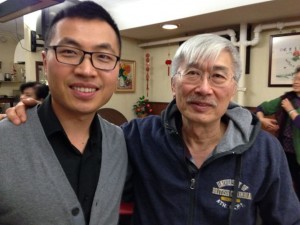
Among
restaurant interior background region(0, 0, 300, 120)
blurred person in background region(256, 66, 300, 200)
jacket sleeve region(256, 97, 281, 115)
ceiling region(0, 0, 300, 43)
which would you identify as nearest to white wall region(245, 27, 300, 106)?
restaurant interior background region(0, 0, 300, 120)

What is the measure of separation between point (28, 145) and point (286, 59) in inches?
140

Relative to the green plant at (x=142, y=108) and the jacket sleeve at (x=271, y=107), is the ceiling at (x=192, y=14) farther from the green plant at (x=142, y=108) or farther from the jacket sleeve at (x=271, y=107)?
the green plant at (x=142, y=108)

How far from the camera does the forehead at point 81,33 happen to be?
0.94 meters

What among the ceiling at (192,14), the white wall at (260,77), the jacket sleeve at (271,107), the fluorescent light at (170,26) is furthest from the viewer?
the fluorescent light at (170,26)

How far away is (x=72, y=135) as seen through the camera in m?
1.03

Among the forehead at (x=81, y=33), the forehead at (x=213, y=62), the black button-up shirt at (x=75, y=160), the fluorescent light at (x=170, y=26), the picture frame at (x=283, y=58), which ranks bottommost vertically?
the black button-up shirt at (x=75, y=160)

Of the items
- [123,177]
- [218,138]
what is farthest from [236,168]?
[123,177]

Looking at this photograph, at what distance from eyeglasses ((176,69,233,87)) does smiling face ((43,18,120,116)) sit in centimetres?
33

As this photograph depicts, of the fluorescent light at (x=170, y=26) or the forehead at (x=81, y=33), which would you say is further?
the fluorescent light at (x=170, y=26)

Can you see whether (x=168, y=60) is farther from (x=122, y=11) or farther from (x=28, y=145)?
(x=28, y=145)

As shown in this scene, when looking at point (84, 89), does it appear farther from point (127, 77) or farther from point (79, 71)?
point (127, 77)

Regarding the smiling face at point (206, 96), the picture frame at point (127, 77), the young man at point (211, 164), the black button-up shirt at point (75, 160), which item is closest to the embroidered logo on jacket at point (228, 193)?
the young man at point (211, 164)

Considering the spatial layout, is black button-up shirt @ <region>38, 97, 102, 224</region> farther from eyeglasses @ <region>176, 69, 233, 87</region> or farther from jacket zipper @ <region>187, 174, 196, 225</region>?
eyeglasses @ <region>176, 69, 233, 87</region>

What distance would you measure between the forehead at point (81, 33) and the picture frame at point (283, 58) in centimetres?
327
